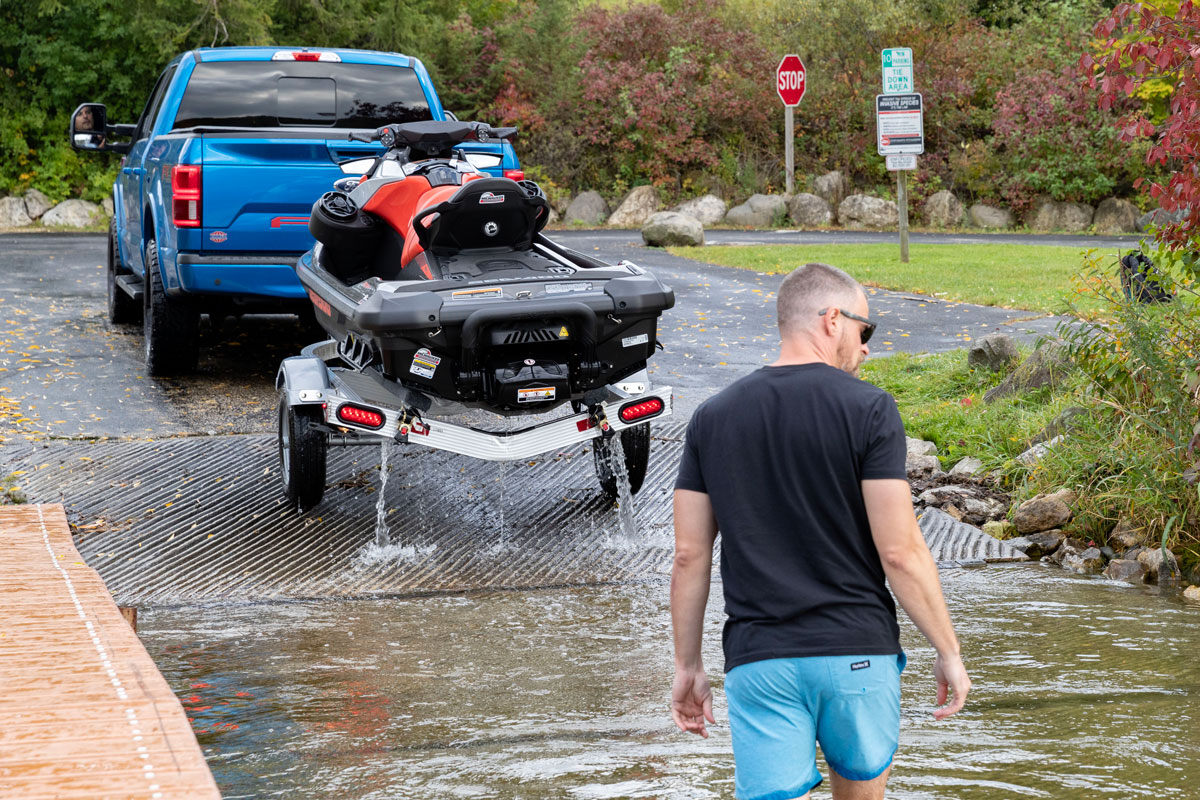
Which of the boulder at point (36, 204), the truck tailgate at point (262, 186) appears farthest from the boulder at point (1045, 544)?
the boulder at point (36, 204)

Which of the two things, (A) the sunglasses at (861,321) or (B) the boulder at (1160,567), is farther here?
(B) the boulder at (1160,567)

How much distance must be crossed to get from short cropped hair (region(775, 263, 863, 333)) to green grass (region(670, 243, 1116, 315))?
9547 millimetres

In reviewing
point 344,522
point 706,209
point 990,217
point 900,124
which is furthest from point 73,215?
point 344,522

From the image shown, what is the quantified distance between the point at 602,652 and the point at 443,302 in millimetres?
1851

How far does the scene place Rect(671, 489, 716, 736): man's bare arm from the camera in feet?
10.0

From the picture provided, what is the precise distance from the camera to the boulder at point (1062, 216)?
24.6 meters

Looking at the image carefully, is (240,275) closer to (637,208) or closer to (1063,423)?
(1063,423)

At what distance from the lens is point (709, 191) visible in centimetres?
2778

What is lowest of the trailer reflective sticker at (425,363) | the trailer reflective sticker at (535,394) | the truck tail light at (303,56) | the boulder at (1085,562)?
the boulder at (1085,562)

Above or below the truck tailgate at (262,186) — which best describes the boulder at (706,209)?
below

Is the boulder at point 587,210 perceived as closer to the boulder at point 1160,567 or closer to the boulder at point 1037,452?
the boulder at point 1037,452

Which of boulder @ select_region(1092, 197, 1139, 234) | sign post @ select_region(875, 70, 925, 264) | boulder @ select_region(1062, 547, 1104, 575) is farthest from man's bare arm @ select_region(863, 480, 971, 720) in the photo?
boulder @ select_region(1092, 197, 1139, 234)

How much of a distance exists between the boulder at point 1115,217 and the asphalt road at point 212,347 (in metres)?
9.92

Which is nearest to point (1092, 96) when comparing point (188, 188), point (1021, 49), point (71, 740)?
point (1021, 49)
